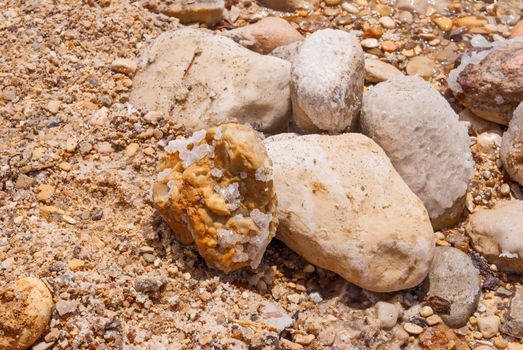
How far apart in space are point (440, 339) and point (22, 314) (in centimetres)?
180

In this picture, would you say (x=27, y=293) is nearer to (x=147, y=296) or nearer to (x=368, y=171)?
(x=147, y=296)

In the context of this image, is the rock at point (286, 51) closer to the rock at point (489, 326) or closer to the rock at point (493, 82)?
the rock at point (493, 82)

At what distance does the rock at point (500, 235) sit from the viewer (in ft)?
11.8

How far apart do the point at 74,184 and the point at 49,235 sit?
13.4 inches

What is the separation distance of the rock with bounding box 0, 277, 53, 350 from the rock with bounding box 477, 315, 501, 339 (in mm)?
1907

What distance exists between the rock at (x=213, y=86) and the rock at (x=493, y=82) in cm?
Answer: 104

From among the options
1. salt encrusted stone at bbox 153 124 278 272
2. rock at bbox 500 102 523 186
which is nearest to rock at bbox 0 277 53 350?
salt encrusted stone at bbox 153 124 278 272

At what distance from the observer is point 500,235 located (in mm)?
3646

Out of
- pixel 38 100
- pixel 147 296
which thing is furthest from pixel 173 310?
pixel 38 100

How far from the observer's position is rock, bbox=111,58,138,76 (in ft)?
13.5

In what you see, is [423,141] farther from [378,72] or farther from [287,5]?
[287,5]

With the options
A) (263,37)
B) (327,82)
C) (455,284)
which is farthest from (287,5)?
(455,284)

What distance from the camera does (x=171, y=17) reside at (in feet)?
15.0

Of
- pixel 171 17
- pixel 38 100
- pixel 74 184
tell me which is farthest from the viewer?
pixel 171 17
